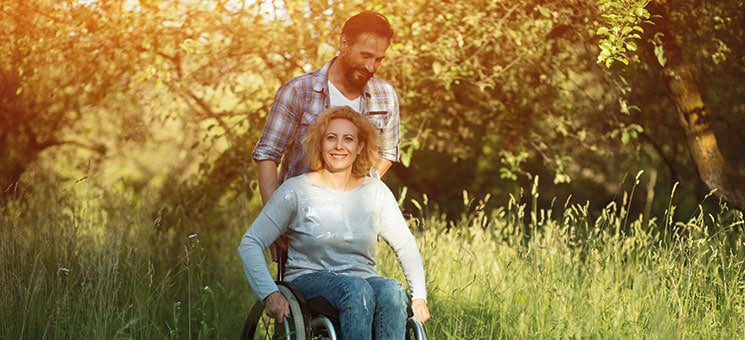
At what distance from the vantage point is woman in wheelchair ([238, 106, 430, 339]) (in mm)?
A: 3414

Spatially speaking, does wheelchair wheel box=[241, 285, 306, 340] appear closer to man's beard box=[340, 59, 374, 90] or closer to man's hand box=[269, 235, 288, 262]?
man's hand box=[269, 235, 288, 262]

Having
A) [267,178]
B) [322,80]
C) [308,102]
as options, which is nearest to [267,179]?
[267,178]

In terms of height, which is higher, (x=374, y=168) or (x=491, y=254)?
(x=374, y=168)

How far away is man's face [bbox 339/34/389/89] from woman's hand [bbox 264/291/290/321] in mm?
948

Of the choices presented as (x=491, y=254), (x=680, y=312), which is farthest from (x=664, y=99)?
(x=680, y=312)

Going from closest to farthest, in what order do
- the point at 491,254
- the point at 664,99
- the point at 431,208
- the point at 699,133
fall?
the point at 491,254 → the point at 699,133 → the point at 664,99 → the point at 431,208

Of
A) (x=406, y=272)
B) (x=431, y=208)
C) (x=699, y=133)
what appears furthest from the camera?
(x=431, y=208)

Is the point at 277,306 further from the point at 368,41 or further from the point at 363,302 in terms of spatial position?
the point at 368,41

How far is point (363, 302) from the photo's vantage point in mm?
3338

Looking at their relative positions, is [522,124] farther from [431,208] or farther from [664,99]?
[431,208]

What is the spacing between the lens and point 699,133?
22.5 ft

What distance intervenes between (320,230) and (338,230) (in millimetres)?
65

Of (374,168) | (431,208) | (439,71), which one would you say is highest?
(439,71)

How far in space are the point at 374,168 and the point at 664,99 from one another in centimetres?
729
